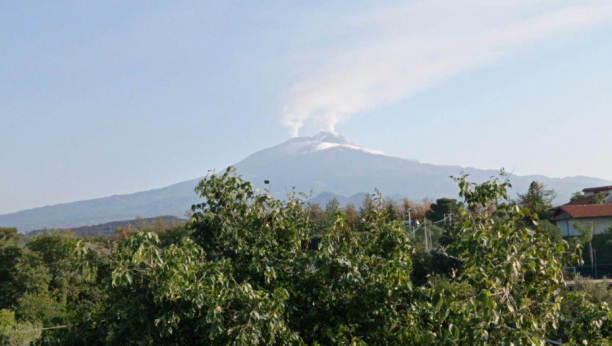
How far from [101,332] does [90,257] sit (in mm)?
848

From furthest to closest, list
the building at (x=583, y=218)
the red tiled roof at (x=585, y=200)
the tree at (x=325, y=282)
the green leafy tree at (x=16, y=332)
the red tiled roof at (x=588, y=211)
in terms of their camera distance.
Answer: the red tiled roof at (x=585, y=200)
the red tiled roof at (x=588, y=211)
the building at (x=583, y=218)
the green leafy tree at (x=16, y=332)
the tree at (x=325, y=282)

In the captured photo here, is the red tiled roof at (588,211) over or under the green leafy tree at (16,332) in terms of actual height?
over

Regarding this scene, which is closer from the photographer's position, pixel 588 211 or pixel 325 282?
pixel 325 282

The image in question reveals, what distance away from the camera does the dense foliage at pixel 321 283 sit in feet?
14.1

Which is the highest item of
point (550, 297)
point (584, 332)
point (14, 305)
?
point (550, 297)

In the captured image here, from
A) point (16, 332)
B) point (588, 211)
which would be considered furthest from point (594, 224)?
point (16, 332)

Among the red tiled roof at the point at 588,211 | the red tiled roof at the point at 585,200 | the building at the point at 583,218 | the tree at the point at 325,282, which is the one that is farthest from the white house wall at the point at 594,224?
the tree at the point at 325,282

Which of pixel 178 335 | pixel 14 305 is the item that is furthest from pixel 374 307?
pixel 14 305

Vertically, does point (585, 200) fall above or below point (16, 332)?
above

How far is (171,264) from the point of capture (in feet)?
16.9

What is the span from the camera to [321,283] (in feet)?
19.0

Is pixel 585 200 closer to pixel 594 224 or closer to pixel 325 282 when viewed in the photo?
pixel 594 224

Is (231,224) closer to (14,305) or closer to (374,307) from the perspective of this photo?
(374,307)

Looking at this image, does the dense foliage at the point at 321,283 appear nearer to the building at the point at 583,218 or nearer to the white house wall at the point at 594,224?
the building at the point at 583,218
